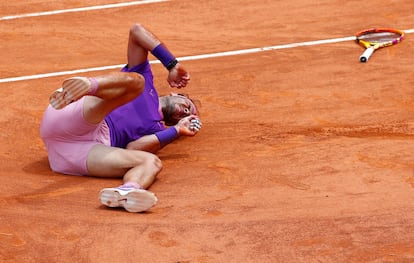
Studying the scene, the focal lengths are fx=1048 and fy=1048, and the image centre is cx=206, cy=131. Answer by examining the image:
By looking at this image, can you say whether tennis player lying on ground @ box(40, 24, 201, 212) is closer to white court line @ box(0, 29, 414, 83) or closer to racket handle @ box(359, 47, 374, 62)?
white court line @ box(0, 29, 414, 83)

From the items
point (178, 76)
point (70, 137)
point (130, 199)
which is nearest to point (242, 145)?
point (178, 76)

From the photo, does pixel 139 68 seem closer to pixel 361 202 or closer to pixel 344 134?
pixel 344 134

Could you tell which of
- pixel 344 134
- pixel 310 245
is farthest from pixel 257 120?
pixel 310 245

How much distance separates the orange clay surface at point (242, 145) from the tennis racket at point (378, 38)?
0.12 metres

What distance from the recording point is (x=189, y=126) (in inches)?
380

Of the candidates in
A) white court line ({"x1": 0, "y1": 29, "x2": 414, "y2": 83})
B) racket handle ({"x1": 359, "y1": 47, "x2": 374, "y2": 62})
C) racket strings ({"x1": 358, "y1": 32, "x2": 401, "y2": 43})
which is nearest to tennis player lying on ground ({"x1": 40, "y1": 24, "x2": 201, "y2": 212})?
white court line ({"x1": 0, "y1": 29, "x2": 414, "y2": 83})

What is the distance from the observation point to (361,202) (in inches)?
329

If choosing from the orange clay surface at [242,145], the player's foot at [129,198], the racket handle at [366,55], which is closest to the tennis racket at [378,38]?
the racket handle at [366,55]

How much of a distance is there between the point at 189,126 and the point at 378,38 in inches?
146

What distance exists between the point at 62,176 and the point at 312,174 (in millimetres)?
2184

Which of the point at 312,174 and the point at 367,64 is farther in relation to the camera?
the point at 367,64

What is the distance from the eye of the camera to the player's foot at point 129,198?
8.32 m

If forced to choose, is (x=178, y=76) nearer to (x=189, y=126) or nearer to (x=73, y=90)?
(x=189, y=126)

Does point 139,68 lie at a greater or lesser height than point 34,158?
greater
